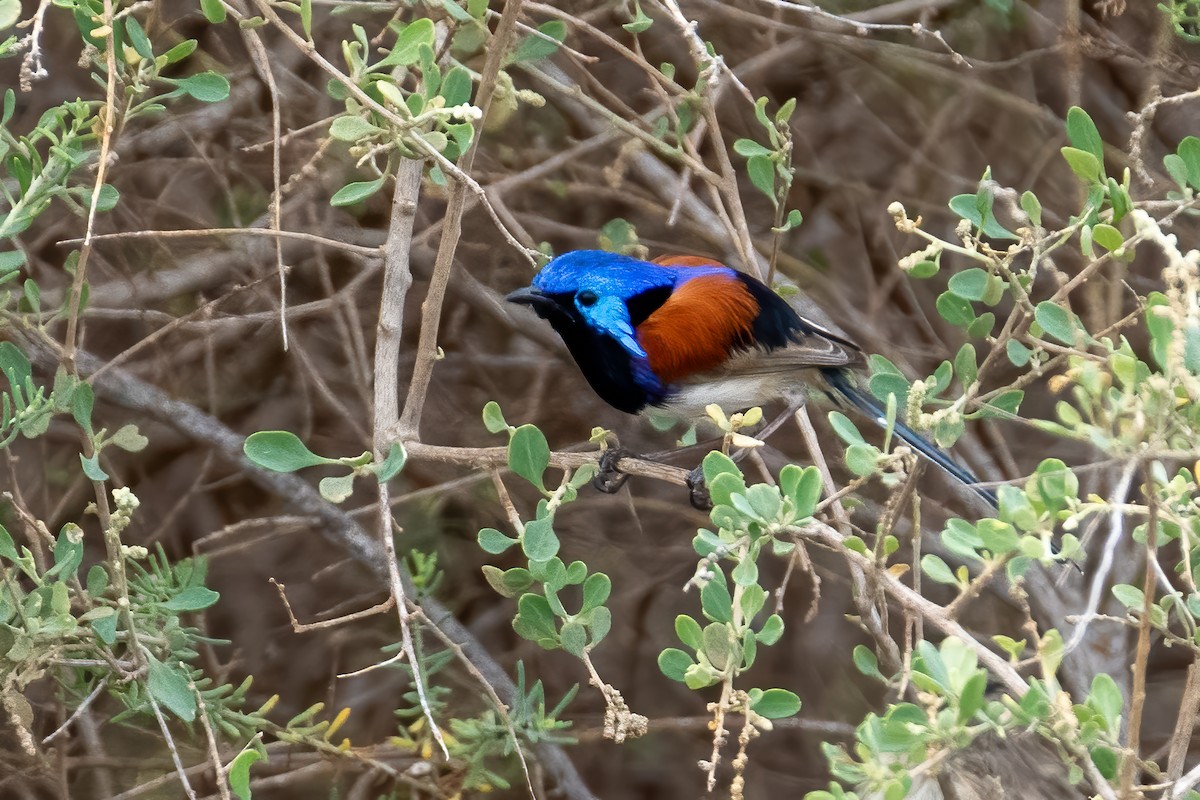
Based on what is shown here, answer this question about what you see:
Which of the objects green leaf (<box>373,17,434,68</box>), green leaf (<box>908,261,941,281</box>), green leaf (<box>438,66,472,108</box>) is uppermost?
green leaf (<box>373,17,434,68</box>)

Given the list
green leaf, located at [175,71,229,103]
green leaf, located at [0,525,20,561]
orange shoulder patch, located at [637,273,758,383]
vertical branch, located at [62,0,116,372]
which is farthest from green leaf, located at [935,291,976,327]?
green leaf, located at [0,525,20,561]

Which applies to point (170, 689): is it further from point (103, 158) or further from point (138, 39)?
point (138, 39)

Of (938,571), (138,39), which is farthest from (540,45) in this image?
(938,571)

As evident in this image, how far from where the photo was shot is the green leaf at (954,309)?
2658 millimetres

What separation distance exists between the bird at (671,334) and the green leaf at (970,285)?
4.12 feet

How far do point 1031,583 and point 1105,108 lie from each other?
6.43 ft

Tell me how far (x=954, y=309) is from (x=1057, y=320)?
1.62ft

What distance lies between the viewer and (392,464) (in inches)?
99.6

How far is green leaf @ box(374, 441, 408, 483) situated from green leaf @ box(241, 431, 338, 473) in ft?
0.31

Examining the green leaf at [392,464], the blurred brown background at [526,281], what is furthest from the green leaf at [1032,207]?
the blurred brown background at [526,281]

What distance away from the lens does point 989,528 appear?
1.75 m

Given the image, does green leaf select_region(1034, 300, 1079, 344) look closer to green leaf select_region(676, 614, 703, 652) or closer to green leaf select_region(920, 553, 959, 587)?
green leaf select_region(920, 553, 959, 587)

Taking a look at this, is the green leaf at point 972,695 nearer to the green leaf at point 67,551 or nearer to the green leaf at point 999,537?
the green leaf at point 999,537

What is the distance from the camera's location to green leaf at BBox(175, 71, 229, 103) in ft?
8.68
